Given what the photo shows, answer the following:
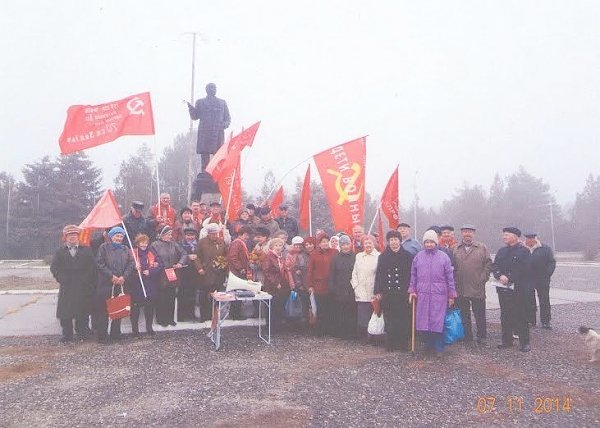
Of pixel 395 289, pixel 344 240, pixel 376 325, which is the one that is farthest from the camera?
pixel 344 240

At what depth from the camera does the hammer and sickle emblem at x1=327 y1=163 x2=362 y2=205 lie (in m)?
8.65

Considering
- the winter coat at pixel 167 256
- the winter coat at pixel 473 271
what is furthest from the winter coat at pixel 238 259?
the winter coat at pixel 473 271

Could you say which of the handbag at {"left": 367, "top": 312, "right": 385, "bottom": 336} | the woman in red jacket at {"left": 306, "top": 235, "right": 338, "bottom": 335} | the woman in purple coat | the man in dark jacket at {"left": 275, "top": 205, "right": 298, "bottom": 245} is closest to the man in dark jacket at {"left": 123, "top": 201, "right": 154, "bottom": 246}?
the man in dark jacket at {"left": 275, "top": 205, "right": 298, "bottom": 245}

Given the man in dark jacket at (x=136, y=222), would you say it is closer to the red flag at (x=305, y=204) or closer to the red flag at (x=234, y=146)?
the red flag at (x=234, y=146)

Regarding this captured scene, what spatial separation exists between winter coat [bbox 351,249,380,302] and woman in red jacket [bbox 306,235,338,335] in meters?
0.54

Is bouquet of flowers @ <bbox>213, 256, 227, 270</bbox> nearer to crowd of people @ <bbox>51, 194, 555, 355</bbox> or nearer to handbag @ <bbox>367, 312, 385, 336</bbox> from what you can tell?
crowd of people @ <bbox>51, 194, 555, 355</bbox>

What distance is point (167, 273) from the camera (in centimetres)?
780

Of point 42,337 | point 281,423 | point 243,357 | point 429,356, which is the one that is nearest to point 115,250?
point 42,337

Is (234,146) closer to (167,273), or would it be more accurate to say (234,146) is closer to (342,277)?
(167,273)

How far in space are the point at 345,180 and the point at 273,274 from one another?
7.42 feet

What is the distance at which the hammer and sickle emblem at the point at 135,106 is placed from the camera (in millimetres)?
8909

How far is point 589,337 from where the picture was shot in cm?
633
